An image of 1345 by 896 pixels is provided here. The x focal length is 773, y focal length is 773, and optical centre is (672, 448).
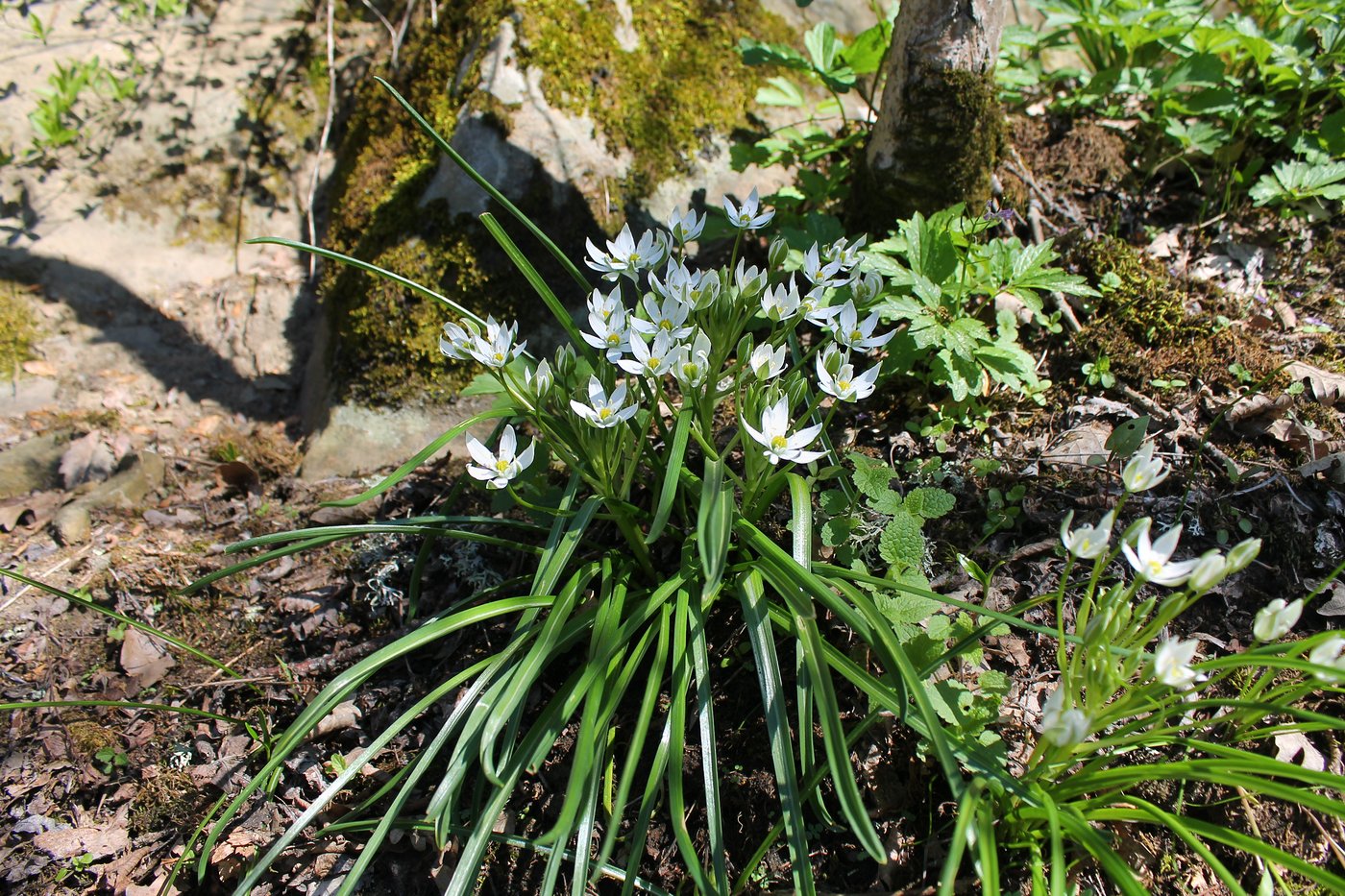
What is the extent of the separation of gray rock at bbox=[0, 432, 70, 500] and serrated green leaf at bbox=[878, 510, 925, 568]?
9.73 feet

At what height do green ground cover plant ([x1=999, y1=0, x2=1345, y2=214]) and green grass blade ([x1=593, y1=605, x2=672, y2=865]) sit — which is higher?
green ground cover plant ([x1=999, y1=0, x2=1345, y2=214])

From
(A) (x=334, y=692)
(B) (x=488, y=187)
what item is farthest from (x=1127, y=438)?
(A) (x=334, y=692)

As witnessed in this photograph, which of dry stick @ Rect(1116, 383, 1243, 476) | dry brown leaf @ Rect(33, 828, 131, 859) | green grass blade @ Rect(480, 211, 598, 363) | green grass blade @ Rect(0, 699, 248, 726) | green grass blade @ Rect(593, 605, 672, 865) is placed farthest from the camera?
dry stick @ Rect(1116, 383, 1243, 476)

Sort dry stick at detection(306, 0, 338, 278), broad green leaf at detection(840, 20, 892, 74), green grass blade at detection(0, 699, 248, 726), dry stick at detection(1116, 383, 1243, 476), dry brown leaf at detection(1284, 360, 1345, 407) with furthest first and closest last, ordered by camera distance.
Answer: dry stick at detection(306, 0, 338, 278) → broad green leaf at detection(840, 20, 892, 74) → dry brown leaf at detection(1284, 360, 1345, 407) → dry stick at detection(1116, 383, 1243, 476) → green grass blade at detection(0, 699, 248, 726)

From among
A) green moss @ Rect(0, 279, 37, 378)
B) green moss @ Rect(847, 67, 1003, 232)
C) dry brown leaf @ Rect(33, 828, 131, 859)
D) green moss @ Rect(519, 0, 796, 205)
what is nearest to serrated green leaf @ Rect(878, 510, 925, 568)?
green moss @ Rect(847, 67, 1003, 232)

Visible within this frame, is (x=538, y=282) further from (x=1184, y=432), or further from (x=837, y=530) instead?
(x=1184, y=432)

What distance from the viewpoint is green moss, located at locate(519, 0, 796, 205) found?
9.62 feet

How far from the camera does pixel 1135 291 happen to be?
256cm

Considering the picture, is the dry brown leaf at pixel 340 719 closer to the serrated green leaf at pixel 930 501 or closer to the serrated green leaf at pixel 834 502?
the serrated green leaf at pixel 834 502

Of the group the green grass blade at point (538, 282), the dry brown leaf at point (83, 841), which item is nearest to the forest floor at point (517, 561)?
the dry brown leaf at point (83, 841)

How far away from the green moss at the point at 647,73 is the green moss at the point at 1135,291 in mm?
1417

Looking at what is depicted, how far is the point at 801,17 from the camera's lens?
3.46m

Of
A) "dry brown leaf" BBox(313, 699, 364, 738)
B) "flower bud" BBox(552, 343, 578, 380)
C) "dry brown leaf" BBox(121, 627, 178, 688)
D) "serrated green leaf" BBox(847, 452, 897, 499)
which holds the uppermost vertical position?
"flower bud" BBox(552, 343, 578, 380)

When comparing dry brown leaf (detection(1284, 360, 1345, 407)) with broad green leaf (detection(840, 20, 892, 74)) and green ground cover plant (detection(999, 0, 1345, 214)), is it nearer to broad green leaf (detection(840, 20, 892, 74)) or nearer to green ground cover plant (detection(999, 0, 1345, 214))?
green ground cover plant (detection(999, 0, 1345, 214))
